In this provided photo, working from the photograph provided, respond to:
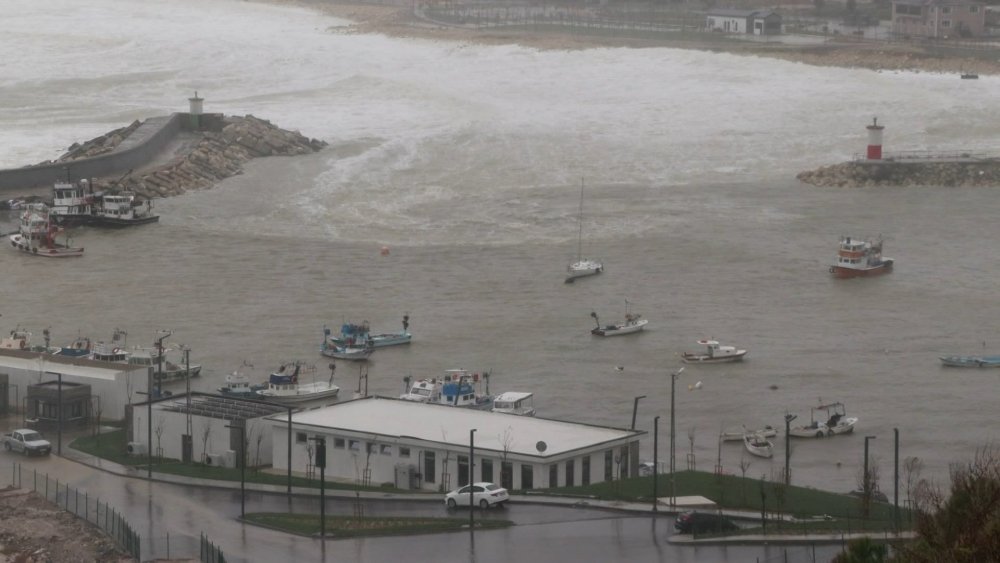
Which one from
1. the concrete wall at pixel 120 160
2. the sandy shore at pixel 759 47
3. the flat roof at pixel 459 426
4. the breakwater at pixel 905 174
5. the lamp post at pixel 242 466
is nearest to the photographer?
the lamp post at pixel 242 466

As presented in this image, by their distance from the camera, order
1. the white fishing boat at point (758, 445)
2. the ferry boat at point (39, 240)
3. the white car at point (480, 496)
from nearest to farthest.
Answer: the white car at point (480, 496), the white fishing boat at point (758, 445), the ferry boat at point (39, 240)

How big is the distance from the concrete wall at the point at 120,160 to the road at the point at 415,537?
709 inches

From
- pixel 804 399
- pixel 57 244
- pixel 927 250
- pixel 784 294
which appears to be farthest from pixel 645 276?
pixel 57 244

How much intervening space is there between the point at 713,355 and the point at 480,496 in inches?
273

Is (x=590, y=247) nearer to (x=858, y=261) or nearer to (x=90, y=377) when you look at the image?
(x=858, y=261)

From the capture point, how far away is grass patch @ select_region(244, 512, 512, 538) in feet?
47.2

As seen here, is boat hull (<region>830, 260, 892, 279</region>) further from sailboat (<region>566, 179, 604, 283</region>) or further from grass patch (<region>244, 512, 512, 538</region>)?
grass patch (<region>244, 512, 512, 538</region>)

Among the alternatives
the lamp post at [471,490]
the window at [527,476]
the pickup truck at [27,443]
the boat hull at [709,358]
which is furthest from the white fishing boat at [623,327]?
the pickup truck at [27,443]

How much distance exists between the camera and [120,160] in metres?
35.0

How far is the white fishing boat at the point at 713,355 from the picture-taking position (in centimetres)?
2147

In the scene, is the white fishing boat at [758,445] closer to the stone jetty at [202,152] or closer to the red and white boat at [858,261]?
the red and white boat at [858,261]

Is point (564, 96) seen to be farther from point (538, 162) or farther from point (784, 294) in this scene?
point (784, 294)

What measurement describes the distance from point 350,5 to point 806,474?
65514 millimetres

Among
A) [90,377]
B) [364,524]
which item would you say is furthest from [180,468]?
[364,524]
